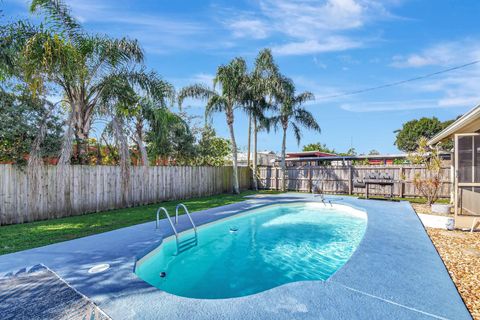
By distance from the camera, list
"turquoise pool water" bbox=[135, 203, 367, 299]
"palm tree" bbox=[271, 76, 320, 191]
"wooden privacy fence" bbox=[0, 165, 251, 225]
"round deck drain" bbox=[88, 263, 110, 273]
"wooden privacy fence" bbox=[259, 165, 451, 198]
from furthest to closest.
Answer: "palm tree" bbox=[271, 76, 320, 191] → "wooden privacy fence" bbox=[259, 165, 451, 198] → "wooden privacy fence" bbox=[0, 165, 251, 225] → "turquoise pool water" bbox=[135, 203, 367, 299] → "round deck drain" bbox=[88, 263, 110, 273]

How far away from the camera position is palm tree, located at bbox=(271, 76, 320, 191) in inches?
599

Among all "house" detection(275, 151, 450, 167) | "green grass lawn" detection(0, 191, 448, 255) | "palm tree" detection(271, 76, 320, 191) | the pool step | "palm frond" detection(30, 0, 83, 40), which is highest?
"palm frond" detection(30, 0, 83, 40)

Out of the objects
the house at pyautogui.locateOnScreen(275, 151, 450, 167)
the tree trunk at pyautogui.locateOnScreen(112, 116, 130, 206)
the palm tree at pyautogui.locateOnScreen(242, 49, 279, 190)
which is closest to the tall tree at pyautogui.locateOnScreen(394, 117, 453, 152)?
the house at pyautogui.locateOnScreen(275, 151, 450, 167)

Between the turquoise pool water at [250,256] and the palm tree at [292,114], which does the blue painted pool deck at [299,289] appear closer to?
the turquoise pool water at [250,256]

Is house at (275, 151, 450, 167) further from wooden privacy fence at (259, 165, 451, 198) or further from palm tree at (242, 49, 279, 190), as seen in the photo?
palm tree at (242, 49, 279, 190)

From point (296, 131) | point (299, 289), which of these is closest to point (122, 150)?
point (299, 289)

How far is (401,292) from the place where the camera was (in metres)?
3.01

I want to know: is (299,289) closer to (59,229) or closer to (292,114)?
(59,229)

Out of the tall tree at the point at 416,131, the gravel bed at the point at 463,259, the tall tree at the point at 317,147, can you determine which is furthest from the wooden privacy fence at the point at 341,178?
the tall tree at the point at 317,147

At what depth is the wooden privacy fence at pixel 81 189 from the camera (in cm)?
713

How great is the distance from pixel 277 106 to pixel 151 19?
27.5ft

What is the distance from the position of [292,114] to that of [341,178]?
469 centimetres

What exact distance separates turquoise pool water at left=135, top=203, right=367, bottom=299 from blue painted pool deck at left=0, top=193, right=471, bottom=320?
0.59 m

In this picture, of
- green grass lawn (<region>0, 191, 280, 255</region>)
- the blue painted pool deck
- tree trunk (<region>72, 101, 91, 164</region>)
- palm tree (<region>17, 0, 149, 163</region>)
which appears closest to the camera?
the blue painted pool deck
